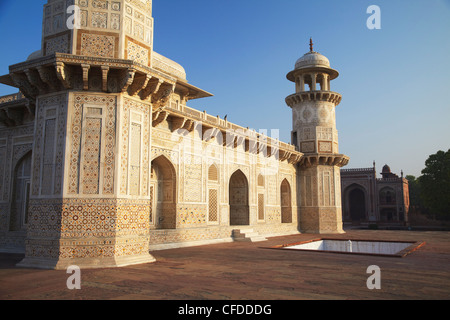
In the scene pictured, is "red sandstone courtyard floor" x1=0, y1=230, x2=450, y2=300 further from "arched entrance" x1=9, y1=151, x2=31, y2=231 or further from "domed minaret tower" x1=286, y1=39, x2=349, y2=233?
"domed minaret tower" x1=286, y1=39, x2=349, y2=233

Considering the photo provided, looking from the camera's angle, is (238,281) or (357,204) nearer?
(238,281)

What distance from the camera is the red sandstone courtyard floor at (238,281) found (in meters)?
4.91

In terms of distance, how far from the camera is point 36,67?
7984 millimetres

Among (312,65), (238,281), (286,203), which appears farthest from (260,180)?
(238,281)

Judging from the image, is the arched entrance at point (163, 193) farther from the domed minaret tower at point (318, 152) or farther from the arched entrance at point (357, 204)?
the arched entrance at point (357, 204)

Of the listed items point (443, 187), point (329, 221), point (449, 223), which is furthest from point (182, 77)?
point (449, 223)

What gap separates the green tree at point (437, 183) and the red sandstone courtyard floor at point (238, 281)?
26.1 metres

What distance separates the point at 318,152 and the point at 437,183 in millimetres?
16789

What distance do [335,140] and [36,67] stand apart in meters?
18.0

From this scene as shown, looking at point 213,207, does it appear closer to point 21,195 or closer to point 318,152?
point 21,195

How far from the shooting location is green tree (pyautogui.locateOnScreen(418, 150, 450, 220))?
30906 millimetres

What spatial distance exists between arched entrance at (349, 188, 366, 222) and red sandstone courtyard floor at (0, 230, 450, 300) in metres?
35.7

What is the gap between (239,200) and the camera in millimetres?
17375

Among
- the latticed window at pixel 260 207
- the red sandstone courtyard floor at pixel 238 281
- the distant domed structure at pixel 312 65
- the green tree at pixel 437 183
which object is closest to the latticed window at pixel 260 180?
the latticed window at pixel 260 207
